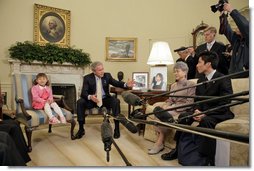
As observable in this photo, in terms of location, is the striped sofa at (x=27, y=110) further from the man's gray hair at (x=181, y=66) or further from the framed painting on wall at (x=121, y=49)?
the man's gray hair at (x=181, y=66)

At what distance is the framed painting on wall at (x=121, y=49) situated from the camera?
1780mm

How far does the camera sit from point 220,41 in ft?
5.26

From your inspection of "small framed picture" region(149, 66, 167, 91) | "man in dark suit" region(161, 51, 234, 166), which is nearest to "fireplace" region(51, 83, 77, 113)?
"small framed picture" region(149, 66, 167, 91)

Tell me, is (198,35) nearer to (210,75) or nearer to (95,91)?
(210,75)

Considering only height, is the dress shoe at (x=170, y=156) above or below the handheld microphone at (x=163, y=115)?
below

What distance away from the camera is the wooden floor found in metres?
1.52

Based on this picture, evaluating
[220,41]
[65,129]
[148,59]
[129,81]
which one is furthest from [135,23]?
A: [65,129]

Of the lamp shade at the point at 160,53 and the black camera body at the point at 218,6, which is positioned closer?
the black camera body at the point at 218,6

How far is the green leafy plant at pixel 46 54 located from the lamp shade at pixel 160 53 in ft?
1.61

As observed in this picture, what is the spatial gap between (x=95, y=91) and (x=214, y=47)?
4.00 ft

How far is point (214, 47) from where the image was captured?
1708 millimetres

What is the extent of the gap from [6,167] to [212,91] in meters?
1.27

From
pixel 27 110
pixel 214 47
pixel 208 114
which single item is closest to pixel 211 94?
pixel 208 114

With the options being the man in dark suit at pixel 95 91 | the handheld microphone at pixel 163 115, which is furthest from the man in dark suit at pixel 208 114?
A: the handheld microphone at pixel 163 115
